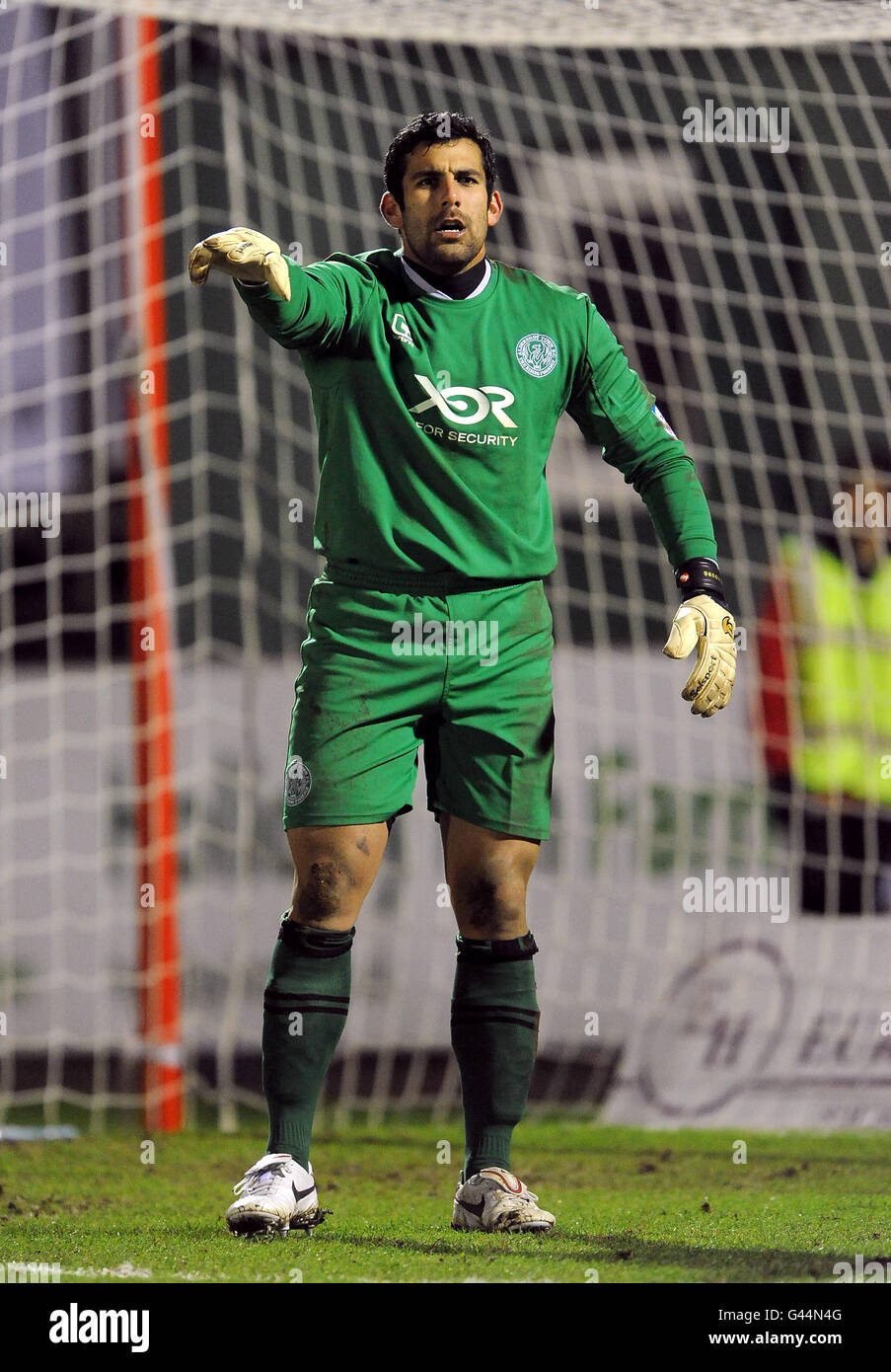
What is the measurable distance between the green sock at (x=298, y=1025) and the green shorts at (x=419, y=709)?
7.6 inches

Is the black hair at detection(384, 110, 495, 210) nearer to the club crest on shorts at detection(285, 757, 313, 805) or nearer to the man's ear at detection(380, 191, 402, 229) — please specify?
the man's ear at detection(380, 191, 402, 229)

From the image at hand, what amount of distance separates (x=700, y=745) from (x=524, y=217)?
2.15 metres

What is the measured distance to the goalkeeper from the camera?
2.52 meters

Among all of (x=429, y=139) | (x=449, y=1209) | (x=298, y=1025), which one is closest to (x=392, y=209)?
(x=429, y=139)

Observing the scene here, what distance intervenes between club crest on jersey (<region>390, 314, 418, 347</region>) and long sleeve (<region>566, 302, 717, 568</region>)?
1.02 feet

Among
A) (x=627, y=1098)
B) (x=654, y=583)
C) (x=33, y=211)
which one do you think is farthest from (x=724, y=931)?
(x=33, y=211)

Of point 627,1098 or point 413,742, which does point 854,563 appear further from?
point 413,742

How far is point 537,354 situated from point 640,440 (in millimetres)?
247

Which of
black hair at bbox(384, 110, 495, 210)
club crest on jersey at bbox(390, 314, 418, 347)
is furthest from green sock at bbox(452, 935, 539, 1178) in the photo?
black hair at bbox(384, 110, 495, 210)

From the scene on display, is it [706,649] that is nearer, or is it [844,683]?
[706,649]

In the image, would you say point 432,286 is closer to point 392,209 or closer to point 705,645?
point 392,209

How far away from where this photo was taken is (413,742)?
260 centimetres

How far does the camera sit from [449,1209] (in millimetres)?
2938

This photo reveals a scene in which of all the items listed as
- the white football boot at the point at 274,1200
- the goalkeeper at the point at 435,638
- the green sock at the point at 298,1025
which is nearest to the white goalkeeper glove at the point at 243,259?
the goalkeeper at the point at 435,638
